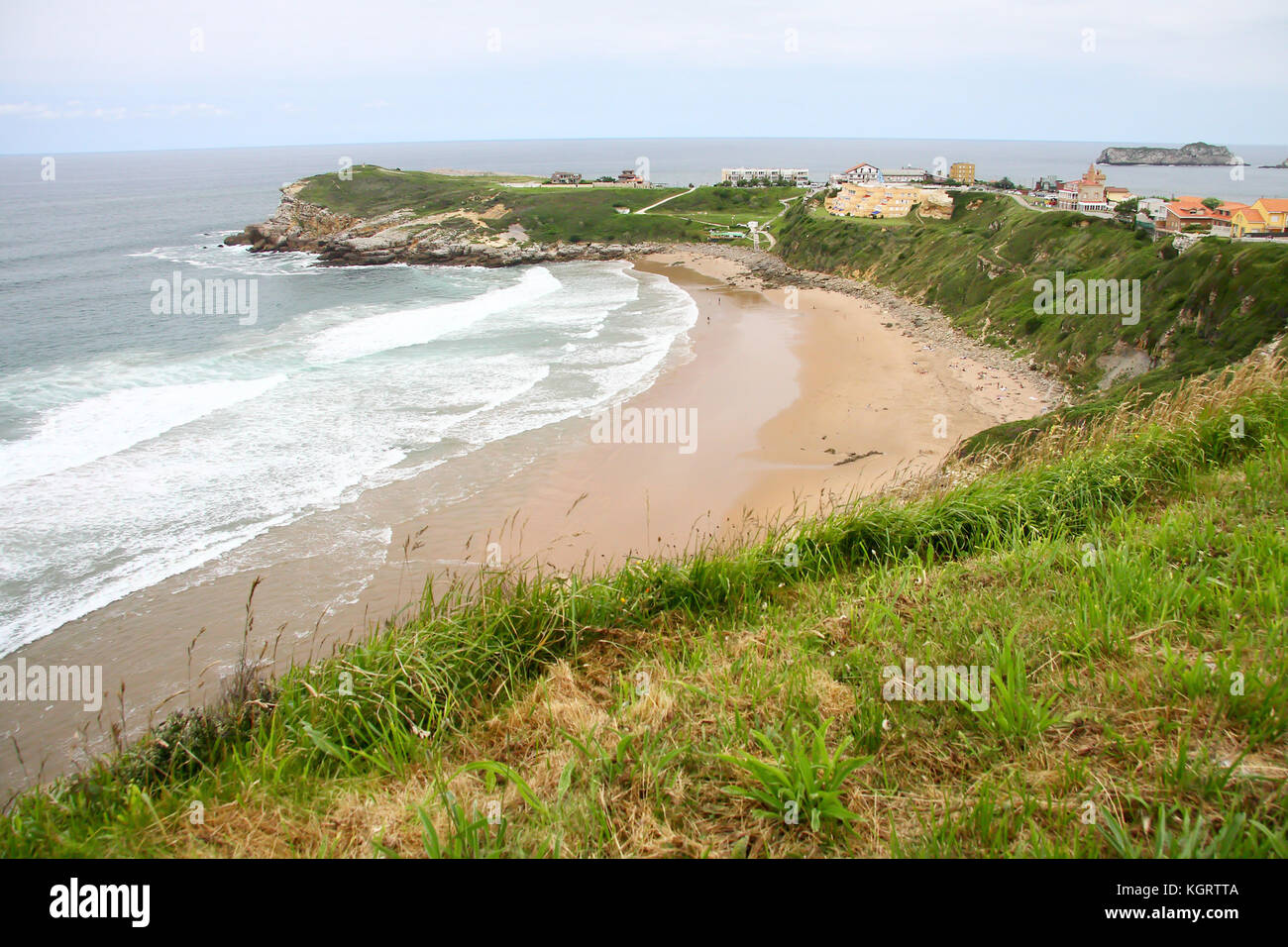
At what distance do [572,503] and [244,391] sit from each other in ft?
59.6

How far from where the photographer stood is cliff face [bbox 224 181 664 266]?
70250 mm

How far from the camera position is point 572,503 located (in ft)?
47.8

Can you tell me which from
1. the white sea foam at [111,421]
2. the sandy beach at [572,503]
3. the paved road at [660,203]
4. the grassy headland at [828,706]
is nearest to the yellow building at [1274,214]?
the sandy beach at [572,503]

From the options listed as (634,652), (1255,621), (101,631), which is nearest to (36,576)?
(101,631)

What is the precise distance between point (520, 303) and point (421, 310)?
6.24 meters

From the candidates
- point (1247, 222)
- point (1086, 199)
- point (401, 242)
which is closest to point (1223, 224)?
point (1247, 222)

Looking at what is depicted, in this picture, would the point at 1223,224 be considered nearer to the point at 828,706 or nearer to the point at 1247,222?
the point at 1247,222

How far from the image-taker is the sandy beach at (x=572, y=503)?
10516 mm

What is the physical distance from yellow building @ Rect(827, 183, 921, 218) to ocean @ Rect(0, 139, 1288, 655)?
25718mm

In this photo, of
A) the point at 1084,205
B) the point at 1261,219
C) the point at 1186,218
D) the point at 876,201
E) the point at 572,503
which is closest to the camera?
the point at 572,503

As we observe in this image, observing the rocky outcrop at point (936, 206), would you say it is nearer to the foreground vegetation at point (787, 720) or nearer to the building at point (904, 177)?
the building at point (904, 177)

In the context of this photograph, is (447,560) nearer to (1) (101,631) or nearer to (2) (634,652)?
(1) (101,631)

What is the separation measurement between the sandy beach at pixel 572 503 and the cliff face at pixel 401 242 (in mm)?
41265
